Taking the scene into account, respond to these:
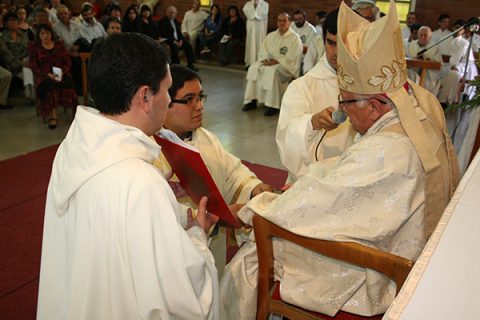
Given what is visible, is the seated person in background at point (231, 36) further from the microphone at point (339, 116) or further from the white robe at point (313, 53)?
the microphone at point (339, 116)

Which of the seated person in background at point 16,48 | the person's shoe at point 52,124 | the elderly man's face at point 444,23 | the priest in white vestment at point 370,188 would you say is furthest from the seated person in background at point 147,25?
the priest in white vestment at point 370,188

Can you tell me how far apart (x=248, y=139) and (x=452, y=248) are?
4.69 meters

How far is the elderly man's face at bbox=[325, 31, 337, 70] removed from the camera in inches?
94.7

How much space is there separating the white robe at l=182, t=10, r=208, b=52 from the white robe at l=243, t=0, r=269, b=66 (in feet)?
3.91

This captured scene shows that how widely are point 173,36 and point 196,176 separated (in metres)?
9.22

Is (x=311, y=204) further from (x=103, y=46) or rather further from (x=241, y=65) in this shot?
(x=241, y=65)

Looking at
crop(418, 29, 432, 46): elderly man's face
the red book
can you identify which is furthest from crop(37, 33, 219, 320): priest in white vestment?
crop(418, 29, 432, 46): elderly man's face

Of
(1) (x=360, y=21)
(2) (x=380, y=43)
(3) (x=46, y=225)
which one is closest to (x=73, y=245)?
(3) (x=46, y=225)

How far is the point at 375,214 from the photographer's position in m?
1.58

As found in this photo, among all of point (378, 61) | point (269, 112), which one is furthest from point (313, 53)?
point (378, 61)

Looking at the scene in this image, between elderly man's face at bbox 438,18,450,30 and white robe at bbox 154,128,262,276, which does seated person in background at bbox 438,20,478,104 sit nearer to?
elderly man's face at bbox 438,18,450,30

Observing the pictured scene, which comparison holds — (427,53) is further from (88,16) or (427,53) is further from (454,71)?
(88,16)

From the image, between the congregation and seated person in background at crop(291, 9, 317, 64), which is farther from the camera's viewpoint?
seated person in background at crop(291, 9, 317, 64)

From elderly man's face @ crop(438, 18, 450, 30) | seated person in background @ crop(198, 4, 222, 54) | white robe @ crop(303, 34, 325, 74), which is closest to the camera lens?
white robe @ crop(303, 34, 325, 74)
